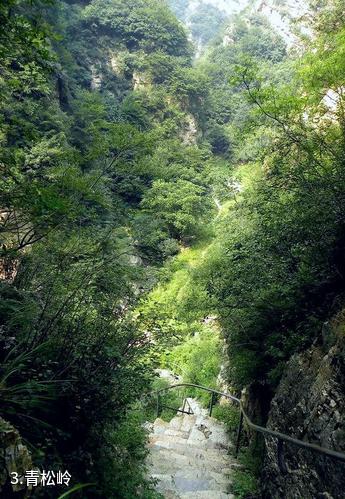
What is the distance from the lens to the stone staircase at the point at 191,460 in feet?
15.0

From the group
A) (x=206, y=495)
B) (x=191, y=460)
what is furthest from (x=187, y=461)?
(x=206, y=495)

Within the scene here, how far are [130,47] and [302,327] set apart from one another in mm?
33424

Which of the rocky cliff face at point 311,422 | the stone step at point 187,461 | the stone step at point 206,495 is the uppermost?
the rocky cliff face at point 311,422

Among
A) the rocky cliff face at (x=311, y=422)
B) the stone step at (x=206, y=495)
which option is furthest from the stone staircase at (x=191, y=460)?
the rocky cliff face at (x=311, y=422)

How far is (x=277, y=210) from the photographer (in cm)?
700

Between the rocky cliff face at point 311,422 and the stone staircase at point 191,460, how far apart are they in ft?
2.43

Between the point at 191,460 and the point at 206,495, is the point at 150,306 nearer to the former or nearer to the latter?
the point at 191,460

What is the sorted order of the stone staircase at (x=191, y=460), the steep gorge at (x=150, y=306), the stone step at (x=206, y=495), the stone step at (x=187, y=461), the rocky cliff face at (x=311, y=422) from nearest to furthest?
1. the rocky cliff face at (x=311, y=422)
2. the steep gorge at (x=150, y=306)
3. the stone step at (x=206, y=495)
4. the stone staircase at (x=191, y=460)
5. the stone step at (x=187, y=461)

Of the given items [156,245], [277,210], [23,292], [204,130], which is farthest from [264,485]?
[204,130]

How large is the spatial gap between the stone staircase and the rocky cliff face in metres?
0.74

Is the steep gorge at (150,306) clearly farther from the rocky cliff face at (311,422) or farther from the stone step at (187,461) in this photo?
the stone step at (187,461)

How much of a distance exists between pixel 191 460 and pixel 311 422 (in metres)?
2.55

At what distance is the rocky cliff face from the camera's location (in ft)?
10.8

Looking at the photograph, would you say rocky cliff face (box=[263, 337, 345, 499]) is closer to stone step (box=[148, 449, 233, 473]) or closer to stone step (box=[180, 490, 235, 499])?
stone step (box=[180, 490, 235, 499])
